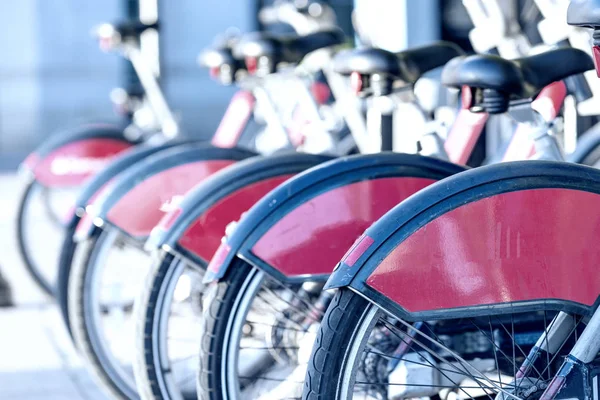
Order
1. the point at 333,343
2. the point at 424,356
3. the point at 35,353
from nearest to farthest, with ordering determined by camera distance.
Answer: the point at 333,343, the point at 424,356, the point at 35,353

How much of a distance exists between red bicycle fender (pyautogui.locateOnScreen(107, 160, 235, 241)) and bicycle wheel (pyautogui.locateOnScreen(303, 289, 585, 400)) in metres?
1.00

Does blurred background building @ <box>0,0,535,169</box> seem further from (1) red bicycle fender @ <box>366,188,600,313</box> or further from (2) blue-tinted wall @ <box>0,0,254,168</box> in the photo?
(1) red bicycle fender @ <box>366,188,600,313</box>

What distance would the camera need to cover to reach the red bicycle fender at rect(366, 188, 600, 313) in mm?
2189

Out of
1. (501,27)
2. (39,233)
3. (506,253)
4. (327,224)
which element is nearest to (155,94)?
(39,233)

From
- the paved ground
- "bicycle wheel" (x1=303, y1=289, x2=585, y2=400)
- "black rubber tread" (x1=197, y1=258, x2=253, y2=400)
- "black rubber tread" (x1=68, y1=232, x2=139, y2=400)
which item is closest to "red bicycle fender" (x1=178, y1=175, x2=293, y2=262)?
"black rubber tread" (x1=197, y1=258, x2=253, y2=400)

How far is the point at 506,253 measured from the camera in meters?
2.23

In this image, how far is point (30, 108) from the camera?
37.6 ft

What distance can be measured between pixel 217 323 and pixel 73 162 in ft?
9.91

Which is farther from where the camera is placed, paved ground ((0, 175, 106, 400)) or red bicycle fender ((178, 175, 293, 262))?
paved ground ((0, 175, 106, 400))

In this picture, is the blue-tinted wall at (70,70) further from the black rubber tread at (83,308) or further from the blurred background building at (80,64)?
the black rubber tread at (83,308)

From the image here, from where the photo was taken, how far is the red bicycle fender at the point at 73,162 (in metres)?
5.49

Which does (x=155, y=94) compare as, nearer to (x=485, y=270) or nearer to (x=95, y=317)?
(x=95, y=317)

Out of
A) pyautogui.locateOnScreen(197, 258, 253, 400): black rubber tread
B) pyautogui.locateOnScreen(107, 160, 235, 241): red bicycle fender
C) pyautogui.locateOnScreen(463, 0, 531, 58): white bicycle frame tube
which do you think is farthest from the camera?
pyautogui.locateOnScreen(463, 0, 531, 58): white bicycle frame tube

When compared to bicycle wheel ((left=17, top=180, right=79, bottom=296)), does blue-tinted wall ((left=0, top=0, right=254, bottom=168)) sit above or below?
above
